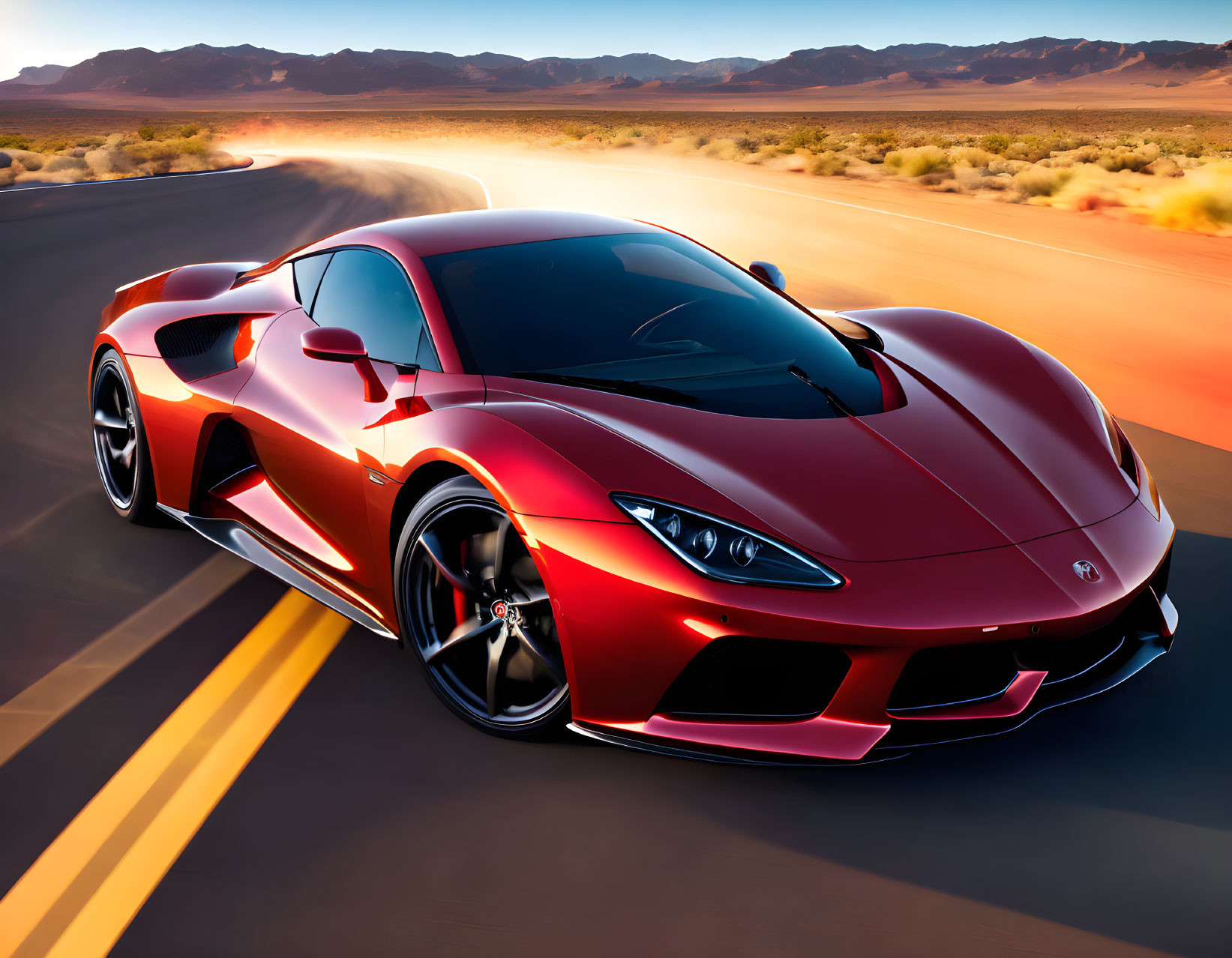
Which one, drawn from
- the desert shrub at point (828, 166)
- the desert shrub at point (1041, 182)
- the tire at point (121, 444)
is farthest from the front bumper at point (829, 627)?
the desert shrub at point (828, 166)

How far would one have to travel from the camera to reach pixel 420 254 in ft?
12.1

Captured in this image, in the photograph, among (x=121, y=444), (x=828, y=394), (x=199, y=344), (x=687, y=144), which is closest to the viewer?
(x=828, y=394)

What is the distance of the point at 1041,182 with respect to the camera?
65.9 ft

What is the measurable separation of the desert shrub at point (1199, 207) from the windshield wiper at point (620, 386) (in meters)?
13.8

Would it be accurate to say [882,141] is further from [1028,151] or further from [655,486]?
[655,486]

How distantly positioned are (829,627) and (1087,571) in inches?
28.0

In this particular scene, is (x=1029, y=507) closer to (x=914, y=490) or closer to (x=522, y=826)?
(x=914, y=490)

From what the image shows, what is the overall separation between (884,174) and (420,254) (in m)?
23.7

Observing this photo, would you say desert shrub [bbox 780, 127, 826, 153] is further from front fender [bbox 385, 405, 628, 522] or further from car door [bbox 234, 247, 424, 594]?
front fender [bbox 385, 405, 628, 522]

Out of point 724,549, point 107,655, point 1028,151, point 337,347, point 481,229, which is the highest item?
point 481,229

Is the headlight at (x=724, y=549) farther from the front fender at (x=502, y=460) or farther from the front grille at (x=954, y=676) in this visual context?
the front grille at (x=954, y=676)

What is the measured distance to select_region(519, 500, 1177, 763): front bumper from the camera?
2451mm

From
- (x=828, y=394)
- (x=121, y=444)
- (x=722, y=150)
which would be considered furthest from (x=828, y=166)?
(x=828, y=394)

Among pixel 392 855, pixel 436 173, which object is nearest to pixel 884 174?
pixel 436 173
